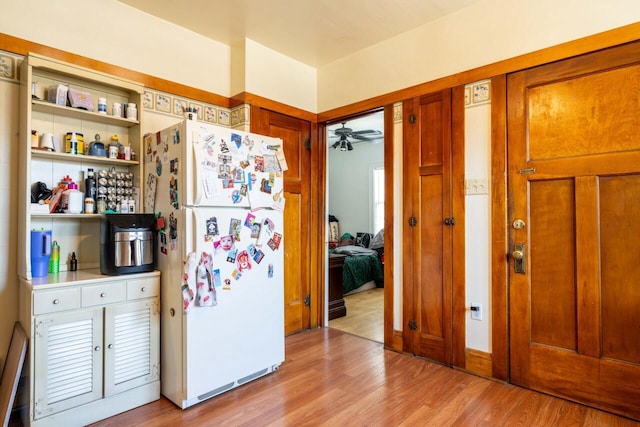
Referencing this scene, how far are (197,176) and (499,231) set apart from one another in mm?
2106

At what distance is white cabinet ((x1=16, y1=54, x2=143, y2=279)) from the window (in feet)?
17.0

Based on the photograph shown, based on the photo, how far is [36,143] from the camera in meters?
2.21

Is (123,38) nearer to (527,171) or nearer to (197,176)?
(197,176)

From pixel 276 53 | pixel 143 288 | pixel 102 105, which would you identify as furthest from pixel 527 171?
pixel 102 105

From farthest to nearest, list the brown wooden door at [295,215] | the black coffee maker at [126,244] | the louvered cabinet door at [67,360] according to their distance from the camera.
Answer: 1. the brown wooden door at [295,215]
2. the black coffee maker at [126,244]
3. the louvered cabinet door at [67,360]

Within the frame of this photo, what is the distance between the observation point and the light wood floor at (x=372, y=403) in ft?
6.75

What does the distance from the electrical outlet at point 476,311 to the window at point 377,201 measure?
176 inches

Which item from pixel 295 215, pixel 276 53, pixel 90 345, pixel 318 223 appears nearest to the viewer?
pixel 90 345

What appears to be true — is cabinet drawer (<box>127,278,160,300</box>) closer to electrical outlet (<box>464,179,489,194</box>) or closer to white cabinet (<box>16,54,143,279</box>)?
white cabinet (<box>16,54,143,279</box>)

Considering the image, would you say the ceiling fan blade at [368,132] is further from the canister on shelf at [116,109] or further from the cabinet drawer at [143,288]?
the cabinet drawer at [143,288]

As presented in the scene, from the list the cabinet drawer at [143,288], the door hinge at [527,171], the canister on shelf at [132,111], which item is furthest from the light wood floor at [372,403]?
the canister on shelf at [132,111]

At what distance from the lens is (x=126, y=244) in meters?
2.22

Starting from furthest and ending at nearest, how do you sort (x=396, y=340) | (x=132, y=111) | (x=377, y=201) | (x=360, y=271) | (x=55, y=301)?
(x=377, y=201) < (x=360, y=271) < (x=396, y=340) < (x=132, y=111) < (x=55, y=301)

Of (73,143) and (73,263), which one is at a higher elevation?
(73,143)
